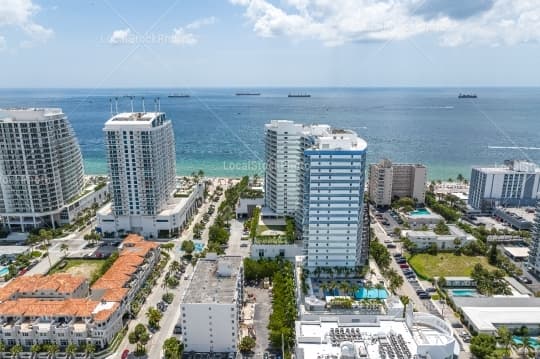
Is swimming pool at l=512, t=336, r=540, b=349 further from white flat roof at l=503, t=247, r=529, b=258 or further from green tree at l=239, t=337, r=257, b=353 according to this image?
green tree at l=239, t=337, r=257, b=353

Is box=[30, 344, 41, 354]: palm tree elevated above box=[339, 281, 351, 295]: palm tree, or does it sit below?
below

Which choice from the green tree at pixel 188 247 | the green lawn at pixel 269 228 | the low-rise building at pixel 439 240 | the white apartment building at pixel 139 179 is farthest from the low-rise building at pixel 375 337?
the white apartment building at pixel 139 179

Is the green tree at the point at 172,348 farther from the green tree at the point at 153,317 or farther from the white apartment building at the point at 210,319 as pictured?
the green tree at the point at 153,317

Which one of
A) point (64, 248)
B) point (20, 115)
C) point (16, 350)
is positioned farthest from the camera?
point (20, 115)

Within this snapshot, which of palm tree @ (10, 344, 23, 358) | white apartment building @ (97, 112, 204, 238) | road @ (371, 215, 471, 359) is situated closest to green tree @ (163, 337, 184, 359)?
palm tree @ (10, 344, 23, 358)

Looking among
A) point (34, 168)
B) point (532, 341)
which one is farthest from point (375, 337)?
point (34, 168)

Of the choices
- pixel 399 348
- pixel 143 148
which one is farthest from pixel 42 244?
pixel 399 348

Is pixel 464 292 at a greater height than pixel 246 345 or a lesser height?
lesser

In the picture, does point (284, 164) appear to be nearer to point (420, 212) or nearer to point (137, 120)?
point (137, 120)
